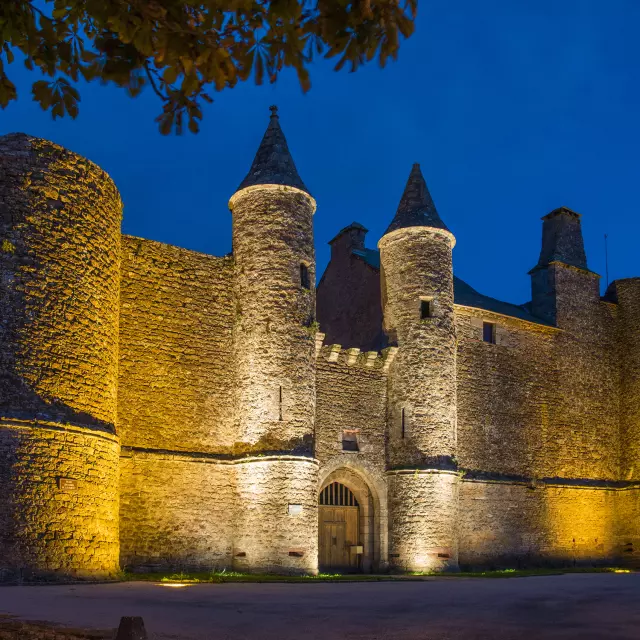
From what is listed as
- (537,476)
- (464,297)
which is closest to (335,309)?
(464,297)

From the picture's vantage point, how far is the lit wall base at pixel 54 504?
14.5m

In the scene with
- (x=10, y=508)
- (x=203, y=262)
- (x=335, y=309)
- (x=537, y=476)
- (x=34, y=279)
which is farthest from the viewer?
(x=335, y=309)

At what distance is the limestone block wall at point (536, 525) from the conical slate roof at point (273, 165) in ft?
33.5

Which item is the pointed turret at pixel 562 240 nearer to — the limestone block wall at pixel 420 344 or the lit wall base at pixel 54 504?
the limestone block wall at pixel 420 344

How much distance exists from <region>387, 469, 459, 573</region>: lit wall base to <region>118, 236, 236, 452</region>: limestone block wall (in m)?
5.26

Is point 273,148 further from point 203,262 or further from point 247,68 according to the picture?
point 247,68

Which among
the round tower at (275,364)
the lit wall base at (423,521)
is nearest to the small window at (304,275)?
the round tower at (275,364)

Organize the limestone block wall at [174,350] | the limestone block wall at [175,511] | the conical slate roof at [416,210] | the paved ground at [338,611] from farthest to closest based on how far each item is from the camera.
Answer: the conical slate roof at [416,210] → the limestone block wall at [174,350] → the limestone block wall at [175,511] → the paved ground at [338,611]

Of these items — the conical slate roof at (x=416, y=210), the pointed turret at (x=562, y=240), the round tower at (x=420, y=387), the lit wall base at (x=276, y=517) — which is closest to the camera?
the lit wall base at (x=276, y=517)

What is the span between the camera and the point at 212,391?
20.4 meters

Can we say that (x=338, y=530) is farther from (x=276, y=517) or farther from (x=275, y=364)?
(x=275, y=364)

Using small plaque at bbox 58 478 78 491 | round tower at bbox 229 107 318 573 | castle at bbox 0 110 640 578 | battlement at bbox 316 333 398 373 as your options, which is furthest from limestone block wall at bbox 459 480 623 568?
small plaque at bbox 58 478 78 491

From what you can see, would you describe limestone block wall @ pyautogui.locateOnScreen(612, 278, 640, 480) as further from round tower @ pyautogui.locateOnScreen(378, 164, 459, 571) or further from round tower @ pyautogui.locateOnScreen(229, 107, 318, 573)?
round tower @ pyautogui.locateOnScreen(229, 107, 318, 573)

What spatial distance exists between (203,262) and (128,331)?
2848mm
